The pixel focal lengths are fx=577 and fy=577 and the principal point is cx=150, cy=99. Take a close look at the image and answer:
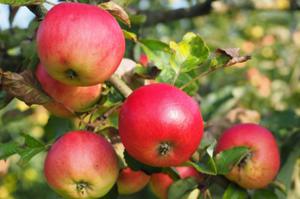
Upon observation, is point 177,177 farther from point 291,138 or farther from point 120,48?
point 291,138

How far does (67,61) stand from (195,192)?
0.47m

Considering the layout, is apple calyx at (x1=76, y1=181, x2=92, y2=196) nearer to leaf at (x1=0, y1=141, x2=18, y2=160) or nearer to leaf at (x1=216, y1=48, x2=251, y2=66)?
leaf at (x1=0, y1=141, x2=18, y2=160)

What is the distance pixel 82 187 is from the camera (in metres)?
1.15

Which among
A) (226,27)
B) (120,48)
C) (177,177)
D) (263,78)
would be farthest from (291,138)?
(226,27)

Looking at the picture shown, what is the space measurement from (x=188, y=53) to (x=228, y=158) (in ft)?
0.82

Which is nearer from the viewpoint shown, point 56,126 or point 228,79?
point 56,126

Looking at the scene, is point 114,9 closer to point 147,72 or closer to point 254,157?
point 147,72

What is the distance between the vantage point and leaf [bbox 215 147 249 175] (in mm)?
1250

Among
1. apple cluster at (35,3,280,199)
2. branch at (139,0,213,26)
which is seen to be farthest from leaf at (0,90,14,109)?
branch at (139,0,213,26)

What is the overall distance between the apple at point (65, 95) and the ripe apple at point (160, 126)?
16 centimetres

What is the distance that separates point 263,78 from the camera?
10.1 feet

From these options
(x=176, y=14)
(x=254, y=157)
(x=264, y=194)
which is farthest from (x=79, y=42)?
(x=176, y=14)

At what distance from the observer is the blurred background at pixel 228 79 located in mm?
1759

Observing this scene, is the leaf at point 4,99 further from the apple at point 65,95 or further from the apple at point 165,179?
the apple at point 165,179
